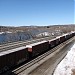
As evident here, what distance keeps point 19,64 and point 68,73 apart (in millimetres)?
8111

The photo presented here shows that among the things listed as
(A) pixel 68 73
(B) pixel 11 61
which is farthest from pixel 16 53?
(A) pixel 68 73

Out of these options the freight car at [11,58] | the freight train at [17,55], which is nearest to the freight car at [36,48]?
the freight train at [17,55]

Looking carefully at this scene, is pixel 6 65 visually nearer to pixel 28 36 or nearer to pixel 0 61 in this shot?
pixel 0 61

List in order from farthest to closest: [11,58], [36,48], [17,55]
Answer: [36,48] → [17,55] → [11,58]

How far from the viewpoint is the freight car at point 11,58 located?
65.0 ft

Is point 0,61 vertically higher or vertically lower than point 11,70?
higher

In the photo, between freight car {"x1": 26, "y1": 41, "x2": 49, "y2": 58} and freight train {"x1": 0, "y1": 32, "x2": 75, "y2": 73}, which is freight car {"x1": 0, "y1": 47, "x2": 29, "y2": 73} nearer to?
freight train {"x1": 0, "y1": 32, "x2": 75, "y2": 73}

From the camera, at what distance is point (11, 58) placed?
2162cm

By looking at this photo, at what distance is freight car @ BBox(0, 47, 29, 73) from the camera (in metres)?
19.8

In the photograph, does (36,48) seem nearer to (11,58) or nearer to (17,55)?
(17,55)

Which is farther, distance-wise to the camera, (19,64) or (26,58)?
(26,58)

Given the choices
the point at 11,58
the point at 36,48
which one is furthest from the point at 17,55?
the point at 36,48

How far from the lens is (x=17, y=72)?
20.1 m

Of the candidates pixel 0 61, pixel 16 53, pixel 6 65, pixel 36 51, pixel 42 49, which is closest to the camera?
pixel 0 61
